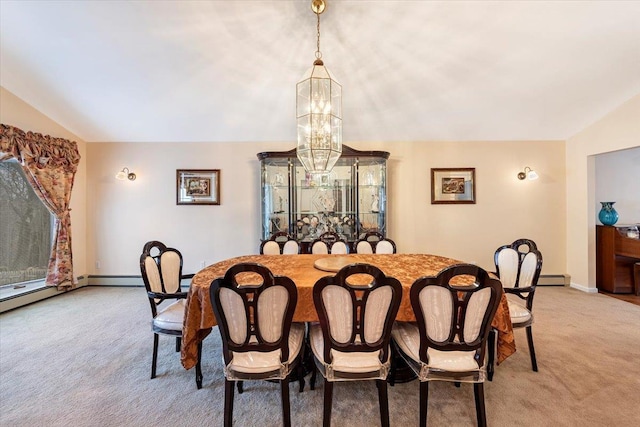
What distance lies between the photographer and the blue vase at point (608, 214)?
4121 mm

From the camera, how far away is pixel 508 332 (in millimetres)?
1831

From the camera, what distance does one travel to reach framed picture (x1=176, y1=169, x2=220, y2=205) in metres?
4.55

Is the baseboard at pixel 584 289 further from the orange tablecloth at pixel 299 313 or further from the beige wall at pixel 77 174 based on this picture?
the beige wall at pixel 77 174

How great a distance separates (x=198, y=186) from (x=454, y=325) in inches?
167

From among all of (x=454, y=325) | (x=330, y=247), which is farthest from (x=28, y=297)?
(x=454, y=325)

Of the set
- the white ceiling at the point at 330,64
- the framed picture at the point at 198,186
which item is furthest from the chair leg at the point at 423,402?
the framed picture at the point at 198,186

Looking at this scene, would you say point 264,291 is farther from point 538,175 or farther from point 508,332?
point 538,175

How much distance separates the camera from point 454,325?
5.01ft

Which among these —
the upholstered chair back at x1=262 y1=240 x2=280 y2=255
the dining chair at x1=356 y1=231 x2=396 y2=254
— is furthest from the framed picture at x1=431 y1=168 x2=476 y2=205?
the upholstered chair back at x1=262 y1=240 x2=280 y2=255

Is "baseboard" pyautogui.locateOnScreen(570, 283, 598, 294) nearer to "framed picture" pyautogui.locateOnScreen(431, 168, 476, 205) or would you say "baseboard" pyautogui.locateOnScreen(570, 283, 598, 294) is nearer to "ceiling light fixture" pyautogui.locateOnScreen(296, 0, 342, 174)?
"framed picture" pyautogui.locateOnScreen(431, 168, 476, 205)

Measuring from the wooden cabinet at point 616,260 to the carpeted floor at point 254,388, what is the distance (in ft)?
4.89

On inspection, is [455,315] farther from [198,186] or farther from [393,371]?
[198,186]

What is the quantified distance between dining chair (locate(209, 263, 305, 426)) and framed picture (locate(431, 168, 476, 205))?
3.74 m

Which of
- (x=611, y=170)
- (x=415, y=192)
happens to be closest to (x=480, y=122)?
(x=415, y=192)
